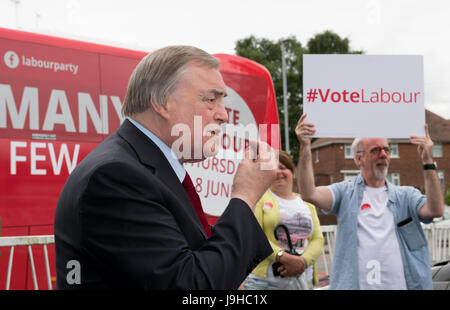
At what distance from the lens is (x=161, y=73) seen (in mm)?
1322

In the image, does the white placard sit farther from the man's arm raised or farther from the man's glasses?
the man's glasses

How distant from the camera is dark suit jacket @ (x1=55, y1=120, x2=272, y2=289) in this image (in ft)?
3.54

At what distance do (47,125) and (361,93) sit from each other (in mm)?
3992

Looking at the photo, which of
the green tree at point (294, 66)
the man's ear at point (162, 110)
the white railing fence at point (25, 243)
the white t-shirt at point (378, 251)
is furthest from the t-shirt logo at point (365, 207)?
the white railing fence at point (25, 243)

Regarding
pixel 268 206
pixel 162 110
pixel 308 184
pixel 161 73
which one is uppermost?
pixel 161 73

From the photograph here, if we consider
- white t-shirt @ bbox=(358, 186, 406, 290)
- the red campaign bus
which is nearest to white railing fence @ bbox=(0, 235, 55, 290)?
the red campaign bus

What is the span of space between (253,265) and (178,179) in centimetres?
30

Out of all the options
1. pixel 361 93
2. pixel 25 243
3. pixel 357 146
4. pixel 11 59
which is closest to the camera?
pixel 361 93

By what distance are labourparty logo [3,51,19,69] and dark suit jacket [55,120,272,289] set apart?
13.8ft

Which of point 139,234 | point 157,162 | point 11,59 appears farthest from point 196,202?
point 11,59

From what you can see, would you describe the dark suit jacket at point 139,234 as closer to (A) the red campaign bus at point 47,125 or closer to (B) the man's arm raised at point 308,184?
(B) the man's arm raised at point 308,184

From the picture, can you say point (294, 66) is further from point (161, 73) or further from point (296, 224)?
point (161, 73)

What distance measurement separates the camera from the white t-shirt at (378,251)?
2.83 meters

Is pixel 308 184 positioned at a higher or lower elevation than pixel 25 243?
higher
